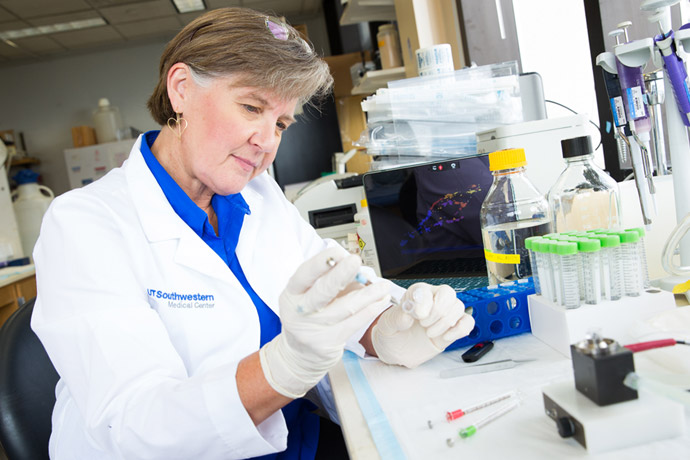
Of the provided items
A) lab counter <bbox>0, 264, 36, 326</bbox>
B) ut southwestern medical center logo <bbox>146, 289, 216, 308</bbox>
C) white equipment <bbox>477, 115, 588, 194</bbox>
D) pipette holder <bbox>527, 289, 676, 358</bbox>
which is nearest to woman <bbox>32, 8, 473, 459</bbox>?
ut southwestern medical center logo <bbox>146, 289, 216, 308</bbox>

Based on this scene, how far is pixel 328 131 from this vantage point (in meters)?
4.59

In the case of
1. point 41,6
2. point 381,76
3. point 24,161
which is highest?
point 41,6

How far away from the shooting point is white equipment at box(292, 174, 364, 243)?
2.16m

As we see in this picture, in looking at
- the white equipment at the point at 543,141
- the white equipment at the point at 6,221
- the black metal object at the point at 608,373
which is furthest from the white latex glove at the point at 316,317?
the white equipment at the point at 6,221

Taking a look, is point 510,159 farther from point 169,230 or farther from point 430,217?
point 169,230

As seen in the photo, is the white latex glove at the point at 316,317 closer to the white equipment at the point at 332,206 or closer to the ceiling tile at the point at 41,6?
the white equipment at the point at 332,206

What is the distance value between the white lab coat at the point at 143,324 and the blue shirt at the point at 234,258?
2cm

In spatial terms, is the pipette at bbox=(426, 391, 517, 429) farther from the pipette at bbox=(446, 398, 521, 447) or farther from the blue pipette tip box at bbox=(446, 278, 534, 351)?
the blue pipette tip box at bbox=(446, 278, 534, 351)

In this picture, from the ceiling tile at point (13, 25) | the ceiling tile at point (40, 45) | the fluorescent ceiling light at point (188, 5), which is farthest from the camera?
the ceiling tile at point (40, 45)

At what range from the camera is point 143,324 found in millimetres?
783

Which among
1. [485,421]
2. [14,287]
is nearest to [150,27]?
[14,287]

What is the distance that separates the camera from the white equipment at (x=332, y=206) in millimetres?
2158

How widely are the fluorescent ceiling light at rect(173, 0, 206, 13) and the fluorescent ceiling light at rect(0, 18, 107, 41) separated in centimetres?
88

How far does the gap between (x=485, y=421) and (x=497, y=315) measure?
287 mm
